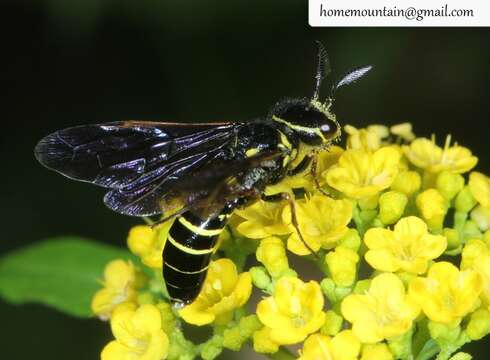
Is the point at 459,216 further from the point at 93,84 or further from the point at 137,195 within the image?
the point at 93,84

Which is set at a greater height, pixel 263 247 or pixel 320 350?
pixel 263 247

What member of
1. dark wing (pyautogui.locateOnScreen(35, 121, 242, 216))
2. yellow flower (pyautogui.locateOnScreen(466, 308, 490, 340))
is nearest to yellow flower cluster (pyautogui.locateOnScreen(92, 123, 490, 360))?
yellow flower (pyautogui.locateOnScreen(466, 308, 490, 340))

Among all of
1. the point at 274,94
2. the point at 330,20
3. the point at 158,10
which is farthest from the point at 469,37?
the point at 158,10

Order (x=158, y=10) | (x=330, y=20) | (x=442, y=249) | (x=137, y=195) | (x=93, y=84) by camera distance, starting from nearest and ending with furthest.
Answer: (x=442, y=249)
(x=137, y=195)
(x=330, y=20)
(x=158, y=10)
(x=93, y=84)

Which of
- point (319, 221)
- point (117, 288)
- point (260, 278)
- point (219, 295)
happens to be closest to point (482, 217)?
point (319, 221)

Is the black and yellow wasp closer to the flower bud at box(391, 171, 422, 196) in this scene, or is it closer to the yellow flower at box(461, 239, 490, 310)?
the flower bud at box(391, 171, 422, 196)

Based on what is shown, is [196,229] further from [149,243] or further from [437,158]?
[437,158]
